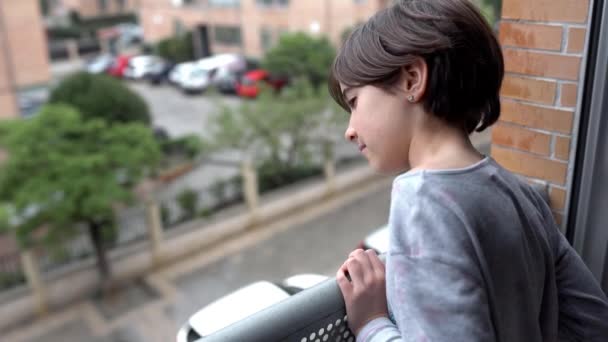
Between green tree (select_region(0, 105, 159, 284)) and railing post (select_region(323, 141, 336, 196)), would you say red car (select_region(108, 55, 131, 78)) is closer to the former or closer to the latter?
railing post (select_region(323, 141, 336, 196))

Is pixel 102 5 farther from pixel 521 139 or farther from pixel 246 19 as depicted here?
→ pixel 521 139

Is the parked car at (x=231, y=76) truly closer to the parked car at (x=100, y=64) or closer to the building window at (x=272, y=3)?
the building window at (x=272, y=3)

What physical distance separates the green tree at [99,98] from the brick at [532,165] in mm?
6130

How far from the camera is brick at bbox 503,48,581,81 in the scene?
94 cm

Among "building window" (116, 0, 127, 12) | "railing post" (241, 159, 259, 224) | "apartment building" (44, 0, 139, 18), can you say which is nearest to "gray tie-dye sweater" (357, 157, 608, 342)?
"railing post" (241, 159, 259, 224)

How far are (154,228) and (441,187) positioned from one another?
513 centimetres

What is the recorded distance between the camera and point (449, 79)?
514mm

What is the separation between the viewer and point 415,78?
0.51 metres

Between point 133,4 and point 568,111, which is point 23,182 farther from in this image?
point 133,4

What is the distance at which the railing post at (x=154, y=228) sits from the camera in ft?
17.5

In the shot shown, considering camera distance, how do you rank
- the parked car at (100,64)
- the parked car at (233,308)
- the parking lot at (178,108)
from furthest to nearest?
the parked car at (100,64) < the parking lot at (178,108) < the parked car at (233,308)

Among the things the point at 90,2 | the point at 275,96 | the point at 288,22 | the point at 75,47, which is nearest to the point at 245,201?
the point at 275,96

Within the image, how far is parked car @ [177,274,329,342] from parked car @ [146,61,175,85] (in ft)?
40.7

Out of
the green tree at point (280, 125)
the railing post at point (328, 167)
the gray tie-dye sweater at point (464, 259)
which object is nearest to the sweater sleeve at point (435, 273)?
the gray tie-dye sweater at point (464, 259)
